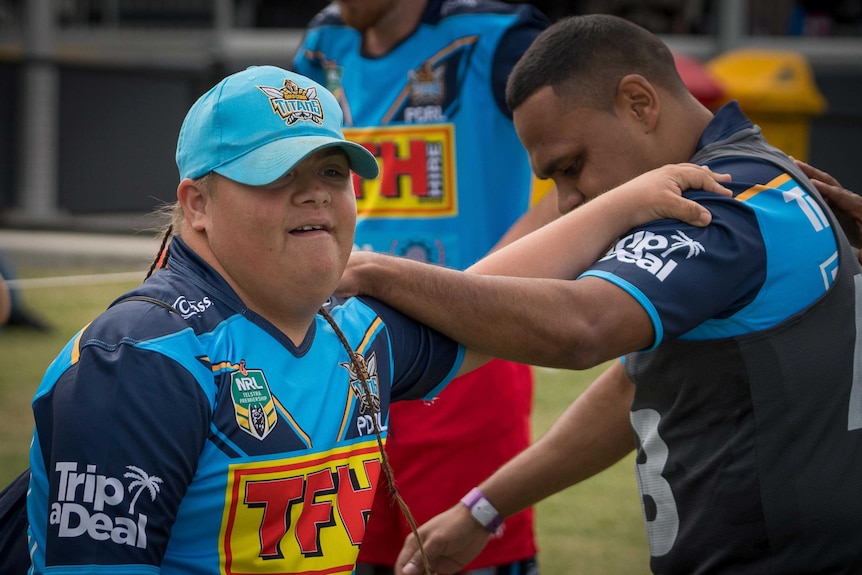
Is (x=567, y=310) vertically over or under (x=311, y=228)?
under

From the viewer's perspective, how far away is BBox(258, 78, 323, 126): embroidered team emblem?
193 cm

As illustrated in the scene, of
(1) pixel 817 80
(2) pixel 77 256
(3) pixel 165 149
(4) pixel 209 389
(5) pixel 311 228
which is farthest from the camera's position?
(3) pixel 165 149

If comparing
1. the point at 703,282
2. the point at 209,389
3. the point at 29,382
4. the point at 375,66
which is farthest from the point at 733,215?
the point at 29,382

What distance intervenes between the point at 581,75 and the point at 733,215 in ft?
1.86

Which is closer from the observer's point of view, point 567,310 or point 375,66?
point 567,310

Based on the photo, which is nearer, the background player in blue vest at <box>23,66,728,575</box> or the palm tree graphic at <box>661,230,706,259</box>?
the background player in blue vest at <box>23,66,728,575</box>

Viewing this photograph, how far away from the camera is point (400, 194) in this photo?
12.4 feet

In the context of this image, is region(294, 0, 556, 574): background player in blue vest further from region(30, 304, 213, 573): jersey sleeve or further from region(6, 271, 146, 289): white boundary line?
region(6, 271, 146, 289): white boundary line

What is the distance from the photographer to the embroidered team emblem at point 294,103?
1.93 meters

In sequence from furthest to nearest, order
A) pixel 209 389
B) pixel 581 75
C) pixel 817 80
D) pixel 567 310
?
pixel 817 80 < pixel 581 75 < pixel 567 310 < pixel 209 389

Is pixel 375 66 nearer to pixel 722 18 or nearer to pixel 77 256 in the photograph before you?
pixel 77 256

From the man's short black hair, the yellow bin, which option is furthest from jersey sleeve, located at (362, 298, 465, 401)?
the yellow bin

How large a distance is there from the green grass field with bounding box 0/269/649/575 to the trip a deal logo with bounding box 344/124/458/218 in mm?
2010

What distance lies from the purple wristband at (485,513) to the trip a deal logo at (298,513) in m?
0.76
